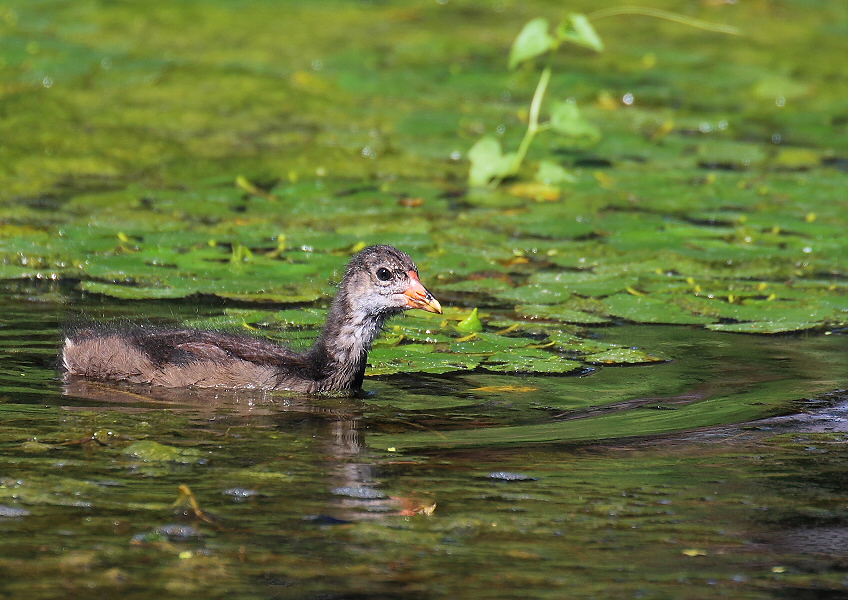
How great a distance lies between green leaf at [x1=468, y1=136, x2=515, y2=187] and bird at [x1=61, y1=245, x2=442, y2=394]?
11.9ft

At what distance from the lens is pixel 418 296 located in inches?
258

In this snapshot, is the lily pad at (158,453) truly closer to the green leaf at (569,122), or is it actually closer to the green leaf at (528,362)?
the green leaf at (528,362)

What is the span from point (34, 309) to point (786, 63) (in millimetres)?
9546

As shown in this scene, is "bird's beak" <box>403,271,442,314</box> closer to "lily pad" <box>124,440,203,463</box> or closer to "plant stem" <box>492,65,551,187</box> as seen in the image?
"lily pad" <box>124,440,203,463</box>

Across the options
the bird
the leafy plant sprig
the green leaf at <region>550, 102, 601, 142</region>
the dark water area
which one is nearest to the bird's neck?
the bird

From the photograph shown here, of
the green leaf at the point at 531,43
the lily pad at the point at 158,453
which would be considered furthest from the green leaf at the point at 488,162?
the lily pad at the point at 158,453

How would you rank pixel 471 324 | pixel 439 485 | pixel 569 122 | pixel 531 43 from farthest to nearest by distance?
1. pixel 569 122
2. pixel 531 43
3. pixel 471 324
4. pixel 439 485

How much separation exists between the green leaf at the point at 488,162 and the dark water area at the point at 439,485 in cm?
358

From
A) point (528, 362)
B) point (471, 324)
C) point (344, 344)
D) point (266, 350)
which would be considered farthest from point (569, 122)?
point (266, 350)

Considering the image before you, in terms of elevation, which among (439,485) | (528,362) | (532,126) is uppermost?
(532,126)

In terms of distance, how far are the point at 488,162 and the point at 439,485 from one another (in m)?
5.56

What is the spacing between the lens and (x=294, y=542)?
429 centimetres

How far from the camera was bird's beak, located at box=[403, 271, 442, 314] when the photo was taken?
21.5ft

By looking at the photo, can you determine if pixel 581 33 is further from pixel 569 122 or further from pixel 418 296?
pixel 418 296
